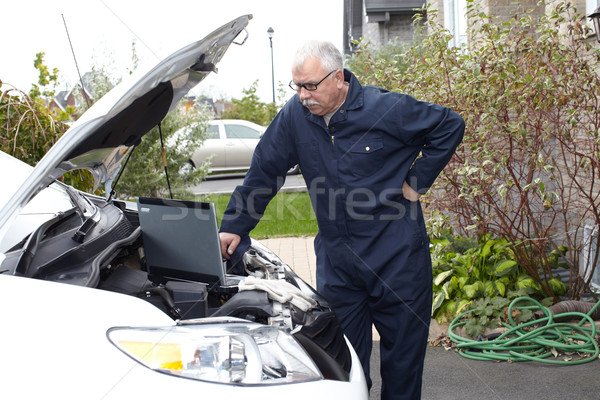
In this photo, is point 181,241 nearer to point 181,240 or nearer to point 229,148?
point 181,240

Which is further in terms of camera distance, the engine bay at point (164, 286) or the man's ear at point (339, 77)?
the man's ear at point (339, 77)

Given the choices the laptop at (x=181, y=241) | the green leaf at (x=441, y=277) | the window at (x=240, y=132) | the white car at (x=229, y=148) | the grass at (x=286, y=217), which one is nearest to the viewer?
the laptop at (x=181, y=241)

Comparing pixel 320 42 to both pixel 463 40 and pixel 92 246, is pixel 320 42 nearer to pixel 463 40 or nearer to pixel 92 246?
pixel 92 246

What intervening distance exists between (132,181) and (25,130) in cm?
280

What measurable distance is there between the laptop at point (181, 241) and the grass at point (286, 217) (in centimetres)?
533

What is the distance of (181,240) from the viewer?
2402mm

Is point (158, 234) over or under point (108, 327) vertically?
over

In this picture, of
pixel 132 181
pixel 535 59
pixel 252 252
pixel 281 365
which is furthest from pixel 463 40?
pixel 281 365

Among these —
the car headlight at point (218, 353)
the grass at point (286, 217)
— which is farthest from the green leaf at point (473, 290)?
the grass at point (286, 217)

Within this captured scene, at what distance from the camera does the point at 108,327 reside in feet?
5.33

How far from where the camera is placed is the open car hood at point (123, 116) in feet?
6.11

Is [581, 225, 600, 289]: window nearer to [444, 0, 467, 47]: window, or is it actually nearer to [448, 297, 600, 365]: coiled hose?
[448, 297, 600, 365]: coiled hose

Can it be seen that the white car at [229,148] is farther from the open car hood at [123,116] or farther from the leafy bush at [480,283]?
the open car hood at [123,116]

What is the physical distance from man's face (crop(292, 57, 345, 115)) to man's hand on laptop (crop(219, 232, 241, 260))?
0.71 meters
